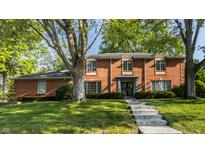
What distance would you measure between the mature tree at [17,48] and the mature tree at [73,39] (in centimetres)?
42

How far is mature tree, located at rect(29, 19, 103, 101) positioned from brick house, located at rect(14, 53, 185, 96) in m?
6.51

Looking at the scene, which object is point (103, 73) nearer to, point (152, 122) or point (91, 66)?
A: point (91, 66)

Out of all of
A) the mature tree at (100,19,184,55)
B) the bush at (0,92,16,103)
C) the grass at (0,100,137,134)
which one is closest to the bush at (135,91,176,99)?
the mature tree at (100,19,184,55)

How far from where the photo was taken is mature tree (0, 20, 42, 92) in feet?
26.0

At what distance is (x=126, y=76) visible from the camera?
16.1m

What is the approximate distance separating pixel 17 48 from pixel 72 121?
7.06 m

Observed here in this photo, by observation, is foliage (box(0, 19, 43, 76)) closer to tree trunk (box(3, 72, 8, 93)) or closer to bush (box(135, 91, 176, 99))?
tree trunk (box(3, 72, 8, 93))

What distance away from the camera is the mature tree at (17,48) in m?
7.92

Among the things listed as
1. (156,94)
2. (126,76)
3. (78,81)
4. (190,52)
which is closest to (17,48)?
(78,81)

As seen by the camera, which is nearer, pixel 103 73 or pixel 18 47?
pixel 18 47

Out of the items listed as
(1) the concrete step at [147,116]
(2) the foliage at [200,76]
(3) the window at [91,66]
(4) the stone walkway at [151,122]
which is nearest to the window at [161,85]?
(2) the foliage at [200,76]
